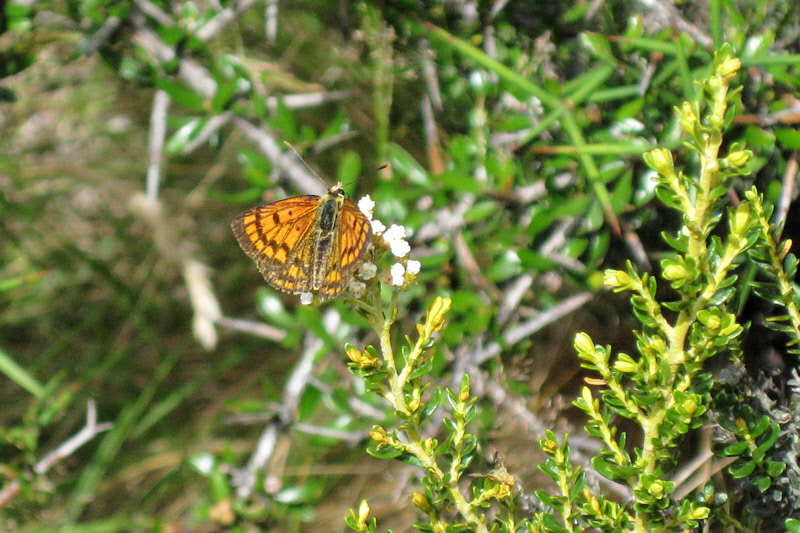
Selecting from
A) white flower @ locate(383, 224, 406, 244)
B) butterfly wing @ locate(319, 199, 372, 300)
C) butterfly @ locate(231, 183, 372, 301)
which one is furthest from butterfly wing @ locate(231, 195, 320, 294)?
white flower @ locate(383, 224, 406, 244)

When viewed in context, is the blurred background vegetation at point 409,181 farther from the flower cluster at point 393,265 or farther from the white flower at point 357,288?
the white flower at point 357,288

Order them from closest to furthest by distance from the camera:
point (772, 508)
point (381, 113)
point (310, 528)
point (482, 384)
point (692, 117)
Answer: point (692, 117) → point (772, 508) → point (482, 384) → point (381, 113) → point (310, 528)

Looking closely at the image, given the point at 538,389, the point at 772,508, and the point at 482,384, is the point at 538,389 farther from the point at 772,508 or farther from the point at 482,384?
the point at 772,508

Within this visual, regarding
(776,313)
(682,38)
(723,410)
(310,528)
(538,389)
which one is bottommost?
(310,528)

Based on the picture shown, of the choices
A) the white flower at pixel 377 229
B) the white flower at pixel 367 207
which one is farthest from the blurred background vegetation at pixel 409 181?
the white flower at pixel 377 229

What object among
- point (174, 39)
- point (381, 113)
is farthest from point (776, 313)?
point (174, 39)

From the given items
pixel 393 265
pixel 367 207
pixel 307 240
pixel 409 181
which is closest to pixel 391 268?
pixel 393 265

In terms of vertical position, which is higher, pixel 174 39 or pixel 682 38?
pixel 682 38

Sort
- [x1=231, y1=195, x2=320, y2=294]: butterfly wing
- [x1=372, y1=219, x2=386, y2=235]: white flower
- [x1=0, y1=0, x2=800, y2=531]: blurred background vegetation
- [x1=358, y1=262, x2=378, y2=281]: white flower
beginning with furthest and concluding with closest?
[x1=0, y1=0, x2=800, y2=531]: blurred background vegetation
[x1=231, y1=195, x2=320, y2=294]: butterfly wing
[x1=372, y1=219, x2=386, y2=235]: white flower
[x1=358, y1=262, x2=378, y2=281]: white flower

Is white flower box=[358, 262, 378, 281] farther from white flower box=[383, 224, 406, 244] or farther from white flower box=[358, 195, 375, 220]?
white flower box=[358, 195, 375, 220]
